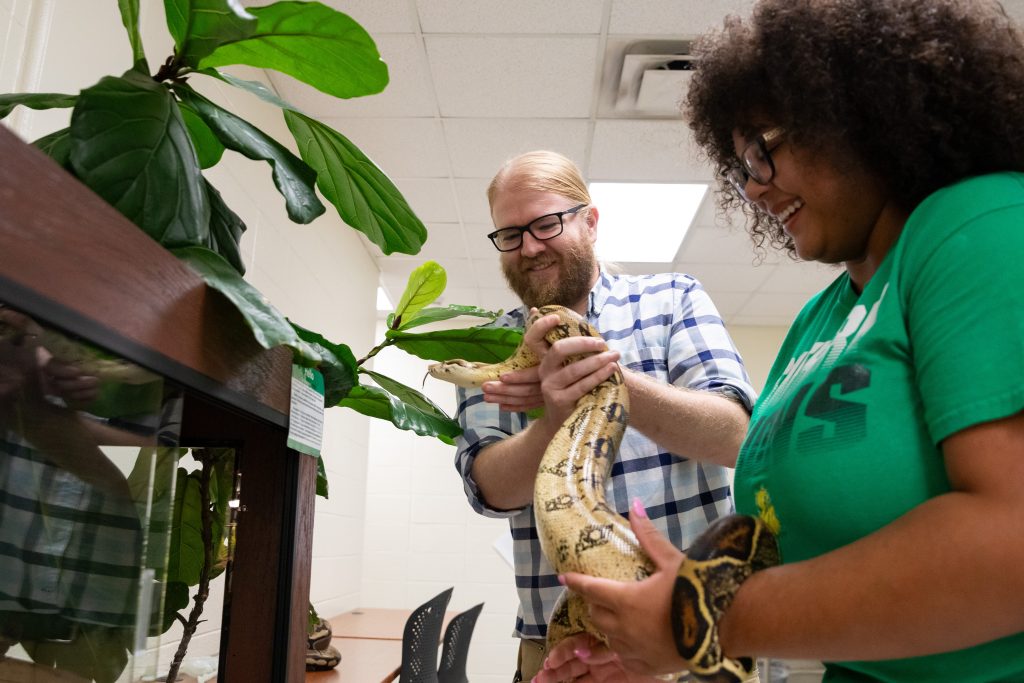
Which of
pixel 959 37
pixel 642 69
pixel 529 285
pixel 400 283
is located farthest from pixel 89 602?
pixel 400 283

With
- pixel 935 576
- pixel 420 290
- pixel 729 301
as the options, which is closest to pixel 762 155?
pixel 935 576

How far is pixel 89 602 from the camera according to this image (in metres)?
0.85

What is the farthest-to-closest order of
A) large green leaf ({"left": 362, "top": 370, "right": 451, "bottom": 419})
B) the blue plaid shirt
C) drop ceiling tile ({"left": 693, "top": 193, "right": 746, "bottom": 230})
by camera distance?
drop ceiling tile ({"left": 693, "top": 193, "right": 746, "bottom": 230}) → the blue plaid shirt → large green leaf ({"left": 362, "top": 370, "right": 451, "bottom": 419})

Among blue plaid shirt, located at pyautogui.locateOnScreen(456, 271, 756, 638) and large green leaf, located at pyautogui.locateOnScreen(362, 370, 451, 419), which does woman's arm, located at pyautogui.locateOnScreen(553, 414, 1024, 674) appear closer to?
large green leaf, located at pyautogui.locateOnScreen(362, 370, 451, 419)

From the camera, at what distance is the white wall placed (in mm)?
2230

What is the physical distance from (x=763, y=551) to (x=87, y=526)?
31.6 inches

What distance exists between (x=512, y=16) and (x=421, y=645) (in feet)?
9.61

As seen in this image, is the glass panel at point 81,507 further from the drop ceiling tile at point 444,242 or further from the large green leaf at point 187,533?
the drop ceiling tile at point 444,242

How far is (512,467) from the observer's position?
71.6 inches

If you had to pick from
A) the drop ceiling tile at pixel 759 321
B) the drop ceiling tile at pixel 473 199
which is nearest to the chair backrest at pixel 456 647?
the drop ceiling tile at pixel 473 199

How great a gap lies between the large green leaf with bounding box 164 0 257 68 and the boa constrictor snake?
2.79ft

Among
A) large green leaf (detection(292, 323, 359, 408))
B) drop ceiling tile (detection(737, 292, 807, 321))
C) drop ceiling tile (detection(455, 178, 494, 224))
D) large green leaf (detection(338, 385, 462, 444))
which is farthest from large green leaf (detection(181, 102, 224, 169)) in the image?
drop ceiling tile (detection(737, 292, 807, 321))

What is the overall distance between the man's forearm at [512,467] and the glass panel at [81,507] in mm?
876

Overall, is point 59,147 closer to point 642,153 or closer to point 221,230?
point 221,230
